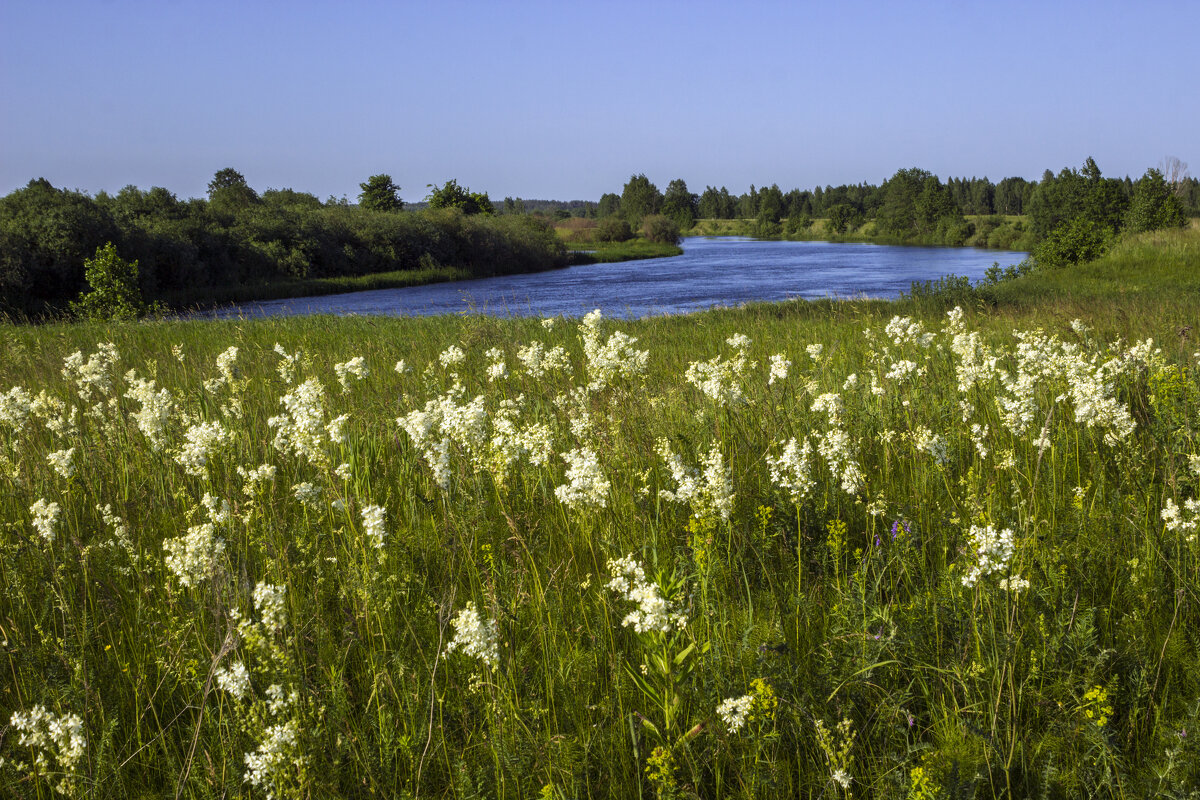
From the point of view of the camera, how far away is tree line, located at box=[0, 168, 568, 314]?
2956 cm

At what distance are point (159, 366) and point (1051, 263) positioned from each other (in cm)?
3252

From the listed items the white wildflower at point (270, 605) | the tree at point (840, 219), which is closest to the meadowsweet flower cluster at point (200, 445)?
the white wildflower at point (270, 605)

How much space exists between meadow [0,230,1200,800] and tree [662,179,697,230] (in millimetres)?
149090

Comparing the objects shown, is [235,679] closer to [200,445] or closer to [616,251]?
[200,445]

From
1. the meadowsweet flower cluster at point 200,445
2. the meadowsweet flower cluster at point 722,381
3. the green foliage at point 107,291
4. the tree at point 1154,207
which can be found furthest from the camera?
the tree at point 1154,207

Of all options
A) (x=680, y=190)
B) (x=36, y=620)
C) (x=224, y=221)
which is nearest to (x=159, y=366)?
(x=36, y=620)

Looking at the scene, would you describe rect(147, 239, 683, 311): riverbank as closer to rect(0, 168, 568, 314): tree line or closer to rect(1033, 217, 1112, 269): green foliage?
rect(0, 168, 568, 314): tree line

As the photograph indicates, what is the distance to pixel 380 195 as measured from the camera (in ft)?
225

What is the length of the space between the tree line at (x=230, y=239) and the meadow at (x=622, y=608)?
876 inches

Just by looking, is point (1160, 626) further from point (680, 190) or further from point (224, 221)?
point (680, 190)

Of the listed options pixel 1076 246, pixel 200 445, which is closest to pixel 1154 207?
pixel 1076 246

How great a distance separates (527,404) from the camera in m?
5.18

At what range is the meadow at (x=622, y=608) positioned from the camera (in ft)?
6.32

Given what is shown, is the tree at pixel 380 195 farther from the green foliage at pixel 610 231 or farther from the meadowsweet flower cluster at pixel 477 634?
the meadowsweet flower cluster at pixel 477 634
